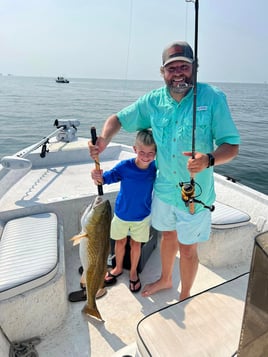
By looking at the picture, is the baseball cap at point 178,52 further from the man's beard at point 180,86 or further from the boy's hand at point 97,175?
the boy's hand at point 97,175

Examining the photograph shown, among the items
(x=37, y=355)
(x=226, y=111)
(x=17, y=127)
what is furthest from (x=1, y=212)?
(x=17, y=127)

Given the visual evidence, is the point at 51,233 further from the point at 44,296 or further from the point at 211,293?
the point at 211,293

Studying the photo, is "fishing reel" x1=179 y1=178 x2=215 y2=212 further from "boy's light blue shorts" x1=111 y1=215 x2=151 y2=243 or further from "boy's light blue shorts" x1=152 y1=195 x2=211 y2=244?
"boy's light blue shorts" x1=111 y1=215 x2=151 y2=243

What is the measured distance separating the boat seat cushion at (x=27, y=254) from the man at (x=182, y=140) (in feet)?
3.16

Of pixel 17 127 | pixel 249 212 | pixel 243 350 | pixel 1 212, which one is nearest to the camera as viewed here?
pixel 243 350

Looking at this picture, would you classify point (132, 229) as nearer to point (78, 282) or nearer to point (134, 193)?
point (134, 193)

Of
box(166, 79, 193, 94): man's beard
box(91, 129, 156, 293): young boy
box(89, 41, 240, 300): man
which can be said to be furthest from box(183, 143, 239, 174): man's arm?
box(91, 129, 156, 293): young boy

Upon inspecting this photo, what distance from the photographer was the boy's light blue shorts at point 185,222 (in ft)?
8.11

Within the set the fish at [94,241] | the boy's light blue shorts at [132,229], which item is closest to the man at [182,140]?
the boy's light blue shorts at [132,229]

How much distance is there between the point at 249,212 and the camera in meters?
3.85

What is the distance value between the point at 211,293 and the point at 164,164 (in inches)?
40.1

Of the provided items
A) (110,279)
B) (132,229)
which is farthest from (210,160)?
(110,279)

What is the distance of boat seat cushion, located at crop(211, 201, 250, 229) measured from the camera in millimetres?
3459

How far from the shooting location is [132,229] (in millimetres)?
3016
